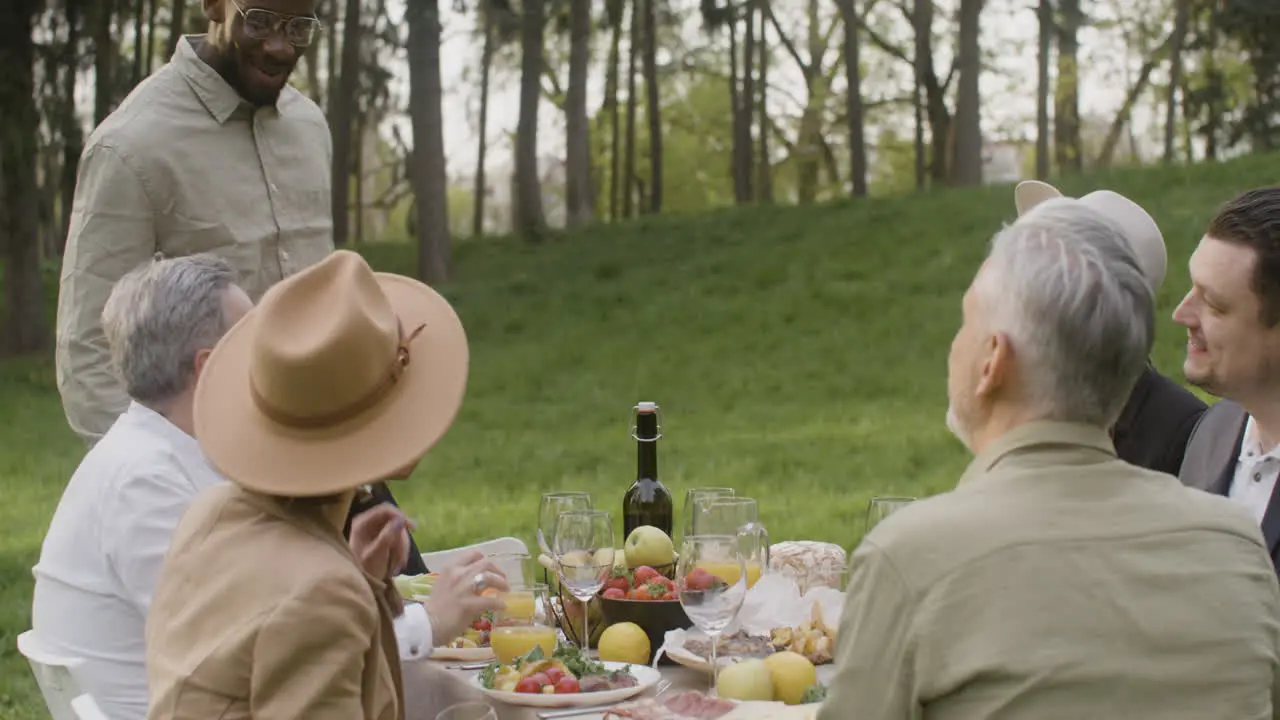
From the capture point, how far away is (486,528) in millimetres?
9930

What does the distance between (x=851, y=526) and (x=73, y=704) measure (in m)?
6.76

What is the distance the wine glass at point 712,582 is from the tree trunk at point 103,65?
51.3 ft

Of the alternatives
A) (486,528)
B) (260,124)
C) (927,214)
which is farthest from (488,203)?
(260,124)

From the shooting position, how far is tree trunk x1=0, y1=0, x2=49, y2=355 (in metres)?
15.6

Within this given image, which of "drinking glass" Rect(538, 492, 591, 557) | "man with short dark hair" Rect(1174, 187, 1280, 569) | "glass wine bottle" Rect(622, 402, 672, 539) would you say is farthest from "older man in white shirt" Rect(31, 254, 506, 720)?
"man with short dark hair" Rect(1174, 187, 1280, 569)

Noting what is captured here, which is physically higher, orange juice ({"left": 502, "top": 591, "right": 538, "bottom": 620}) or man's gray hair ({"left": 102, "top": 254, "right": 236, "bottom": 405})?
man's gray hair ({"left": 102, "top": 254, "right": 236, "bottom": 405})

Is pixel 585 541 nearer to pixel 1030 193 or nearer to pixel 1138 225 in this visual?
pixel 1138 225

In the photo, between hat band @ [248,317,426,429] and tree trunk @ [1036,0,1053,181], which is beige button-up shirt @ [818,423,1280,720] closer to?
hat band @ [248,317,426,429]

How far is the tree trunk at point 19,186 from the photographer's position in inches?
615

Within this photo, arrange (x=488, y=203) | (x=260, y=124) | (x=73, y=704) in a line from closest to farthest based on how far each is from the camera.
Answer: (x=73, y=704), (x=260, y=124), (x=488, y=203)

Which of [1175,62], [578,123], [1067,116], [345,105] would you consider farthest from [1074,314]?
[1067,116]

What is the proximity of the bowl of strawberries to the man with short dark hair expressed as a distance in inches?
54.9

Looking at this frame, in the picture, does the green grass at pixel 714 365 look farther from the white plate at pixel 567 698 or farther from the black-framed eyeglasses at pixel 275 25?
the white plate at pixel 567 698

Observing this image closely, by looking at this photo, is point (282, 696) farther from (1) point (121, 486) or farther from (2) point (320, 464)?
(1) point (121, 486)
